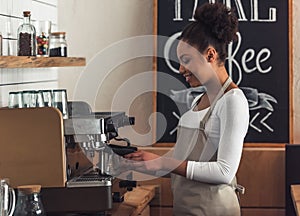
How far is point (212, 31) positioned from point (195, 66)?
153 millimetres

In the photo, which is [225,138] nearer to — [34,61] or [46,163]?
[46,163]

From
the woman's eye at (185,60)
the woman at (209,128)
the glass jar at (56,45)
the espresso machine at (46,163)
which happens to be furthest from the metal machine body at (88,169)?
the glass jar at (56,45)

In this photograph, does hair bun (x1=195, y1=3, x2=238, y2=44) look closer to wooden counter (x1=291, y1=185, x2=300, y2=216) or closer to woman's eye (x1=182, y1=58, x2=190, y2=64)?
woman's eye (x1=182, y1=58, x2=190, y2=64)

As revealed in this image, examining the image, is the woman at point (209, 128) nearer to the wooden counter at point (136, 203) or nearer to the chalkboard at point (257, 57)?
the wooden counter at point (136, 203)

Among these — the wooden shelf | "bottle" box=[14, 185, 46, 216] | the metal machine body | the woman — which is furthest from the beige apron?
"bottle" box=[14, 185, 46, 216]

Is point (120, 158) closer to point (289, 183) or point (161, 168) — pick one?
point (161, 168)

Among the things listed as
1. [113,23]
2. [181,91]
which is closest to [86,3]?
[113,23]

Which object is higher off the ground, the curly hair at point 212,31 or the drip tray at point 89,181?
the curly hair at point 212,31

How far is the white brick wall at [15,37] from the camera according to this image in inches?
114

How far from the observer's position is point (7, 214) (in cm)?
215

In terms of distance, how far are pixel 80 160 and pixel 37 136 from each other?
0.89ft

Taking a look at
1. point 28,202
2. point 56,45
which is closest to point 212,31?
point 56,45

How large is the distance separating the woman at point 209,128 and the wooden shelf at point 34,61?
503 millimetres

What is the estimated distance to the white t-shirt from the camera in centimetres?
261
